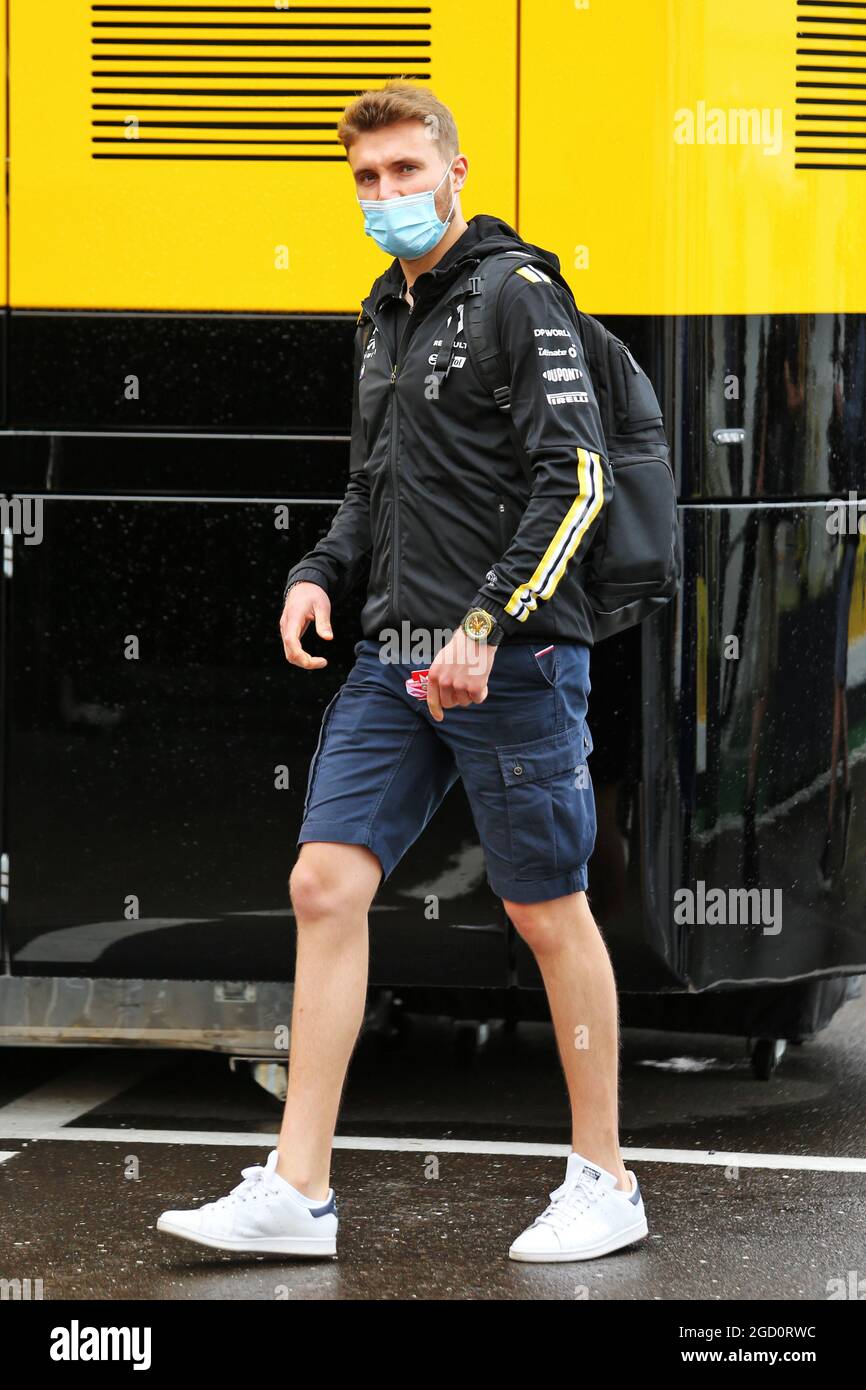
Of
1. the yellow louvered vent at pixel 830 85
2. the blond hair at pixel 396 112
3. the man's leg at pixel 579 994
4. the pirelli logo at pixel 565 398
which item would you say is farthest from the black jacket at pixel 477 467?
the yellow louvered vent at pixel 830 85

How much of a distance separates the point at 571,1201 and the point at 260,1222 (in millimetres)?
575

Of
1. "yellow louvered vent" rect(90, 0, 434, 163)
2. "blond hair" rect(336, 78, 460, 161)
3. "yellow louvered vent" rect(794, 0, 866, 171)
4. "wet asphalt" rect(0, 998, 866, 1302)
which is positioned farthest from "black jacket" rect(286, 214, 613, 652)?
"wet asphalt" rect(0, 998, 866, 1302)

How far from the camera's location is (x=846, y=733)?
431 centimetres

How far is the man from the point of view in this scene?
3410 mm

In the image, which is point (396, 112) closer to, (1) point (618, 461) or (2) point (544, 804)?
(1) point (618, 461)

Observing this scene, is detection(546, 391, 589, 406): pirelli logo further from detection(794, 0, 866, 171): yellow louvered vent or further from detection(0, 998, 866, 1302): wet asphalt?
detection(0, 998, 866, 1302): wet asphalt

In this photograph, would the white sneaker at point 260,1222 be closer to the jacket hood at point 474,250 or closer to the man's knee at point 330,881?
the man's knee at point 330,881

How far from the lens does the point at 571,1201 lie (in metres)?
3.51

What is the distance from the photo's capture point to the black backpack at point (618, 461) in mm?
3379

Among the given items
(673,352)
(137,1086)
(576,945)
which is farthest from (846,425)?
(137,1086)

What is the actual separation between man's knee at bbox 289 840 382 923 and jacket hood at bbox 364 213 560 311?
102cm

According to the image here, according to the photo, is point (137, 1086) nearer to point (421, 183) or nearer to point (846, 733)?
point (846, 733)

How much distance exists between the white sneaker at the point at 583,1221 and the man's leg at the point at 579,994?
0.26ft
